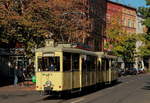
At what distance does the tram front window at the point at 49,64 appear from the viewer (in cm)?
2250

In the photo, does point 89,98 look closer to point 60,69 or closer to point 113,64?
point 60,69

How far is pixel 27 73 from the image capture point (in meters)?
41.7

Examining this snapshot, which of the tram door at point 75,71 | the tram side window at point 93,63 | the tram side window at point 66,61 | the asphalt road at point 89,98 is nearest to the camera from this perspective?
the asphalt road at point 89,98

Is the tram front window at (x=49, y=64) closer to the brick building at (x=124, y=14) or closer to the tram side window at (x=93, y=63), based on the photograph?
the tram side window at (x=93, y=63)

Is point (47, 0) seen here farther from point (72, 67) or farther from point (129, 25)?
point (129, 25)

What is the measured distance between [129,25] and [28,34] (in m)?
64.5

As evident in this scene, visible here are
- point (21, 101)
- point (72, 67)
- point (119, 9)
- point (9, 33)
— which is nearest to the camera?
point (21, 101)

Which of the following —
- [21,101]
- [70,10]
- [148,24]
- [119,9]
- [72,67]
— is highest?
[119,9]

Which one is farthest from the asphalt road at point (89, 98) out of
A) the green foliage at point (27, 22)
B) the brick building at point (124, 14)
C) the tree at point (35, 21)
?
the brick building at point (124, 14)

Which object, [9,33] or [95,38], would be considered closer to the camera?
[9,33]

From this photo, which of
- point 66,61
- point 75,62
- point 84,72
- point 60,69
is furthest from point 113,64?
point 60,69

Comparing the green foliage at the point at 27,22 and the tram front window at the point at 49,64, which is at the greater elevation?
the green foliage at the point at 27,22

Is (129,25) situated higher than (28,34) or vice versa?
(129,25)

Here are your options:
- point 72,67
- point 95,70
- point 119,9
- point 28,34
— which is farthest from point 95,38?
point 72,67
